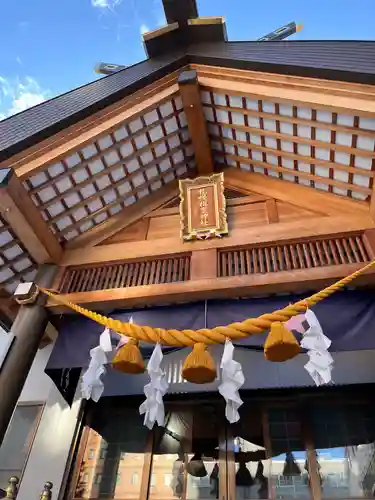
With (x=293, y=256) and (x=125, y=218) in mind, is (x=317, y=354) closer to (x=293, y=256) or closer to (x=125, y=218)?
A: (x=293, y=256)

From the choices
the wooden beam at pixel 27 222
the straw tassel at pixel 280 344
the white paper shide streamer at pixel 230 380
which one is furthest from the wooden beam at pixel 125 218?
the straw tassel at pixel 280 344

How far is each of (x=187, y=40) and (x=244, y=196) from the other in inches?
110

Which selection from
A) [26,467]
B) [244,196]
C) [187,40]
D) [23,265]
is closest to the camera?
[26,467]

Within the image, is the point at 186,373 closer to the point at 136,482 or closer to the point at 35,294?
the point at 136,482

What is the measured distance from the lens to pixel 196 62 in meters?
5.36

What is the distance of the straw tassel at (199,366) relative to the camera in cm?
315

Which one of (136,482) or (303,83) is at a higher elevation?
(303,83)

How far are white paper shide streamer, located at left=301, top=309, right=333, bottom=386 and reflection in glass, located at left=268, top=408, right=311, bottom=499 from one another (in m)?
1.64

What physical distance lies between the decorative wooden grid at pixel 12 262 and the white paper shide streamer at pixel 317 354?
3710 mm

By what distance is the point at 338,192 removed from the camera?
5.16 metres

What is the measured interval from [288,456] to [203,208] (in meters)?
3.30

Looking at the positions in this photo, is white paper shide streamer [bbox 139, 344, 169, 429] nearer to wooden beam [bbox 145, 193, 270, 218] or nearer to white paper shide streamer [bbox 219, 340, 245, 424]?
white paper shide streamer [bbox 219, 340, 245, 424]

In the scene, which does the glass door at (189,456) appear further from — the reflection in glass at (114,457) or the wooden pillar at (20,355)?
the wooden pillar at (20,355)

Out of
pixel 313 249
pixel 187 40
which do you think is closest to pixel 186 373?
pixel 313 249
